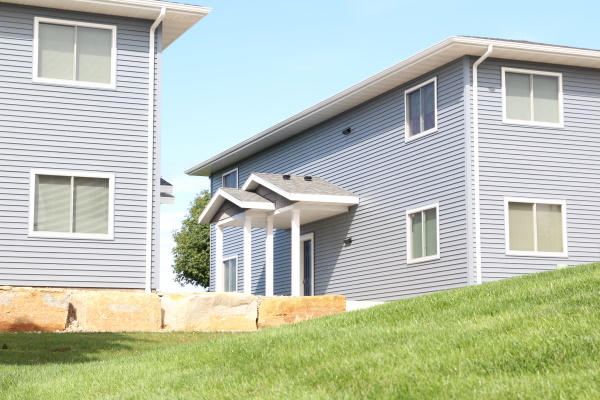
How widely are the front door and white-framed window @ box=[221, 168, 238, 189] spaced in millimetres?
5428

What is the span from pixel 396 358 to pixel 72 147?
11.5m

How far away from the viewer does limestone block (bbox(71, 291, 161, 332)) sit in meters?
15.1

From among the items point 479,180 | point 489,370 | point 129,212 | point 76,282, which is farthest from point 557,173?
point 489,370

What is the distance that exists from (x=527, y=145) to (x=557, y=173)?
1010 mm

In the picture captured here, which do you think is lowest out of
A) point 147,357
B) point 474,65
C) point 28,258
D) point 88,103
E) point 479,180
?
point 147,357

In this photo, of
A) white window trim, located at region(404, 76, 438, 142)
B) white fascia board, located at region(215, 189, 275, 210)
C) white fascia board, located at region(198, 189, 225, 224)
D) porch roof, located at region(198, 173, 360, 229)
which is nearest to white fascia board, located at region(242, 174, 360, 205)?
porch roof, located at region(198, 173, 360, 229)

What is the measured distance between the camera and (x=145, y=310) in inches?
607

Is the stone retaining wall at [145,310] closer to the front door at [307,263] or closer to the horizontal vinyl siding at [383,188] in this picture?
the horizontal vinyl siding at [383,188]

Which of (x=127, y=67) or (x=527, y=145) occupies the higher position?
(x=127, y=67)

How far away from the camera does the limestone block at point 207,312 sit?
15742 mm

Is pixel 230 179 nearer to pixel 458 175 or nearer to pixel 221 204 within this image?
pixel 221 204

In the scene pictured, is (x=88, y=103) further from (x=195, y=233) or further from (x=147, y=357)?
(x=195, y=233)

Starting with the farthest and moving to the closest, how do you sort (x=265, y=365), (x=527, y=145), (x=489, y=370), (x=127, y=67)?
1. (x=527, y=145)
2. (x=127, y=67)
3. (x=265, y=365)
4. (x=489, y=370)

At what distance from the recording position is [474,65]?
18812mm
